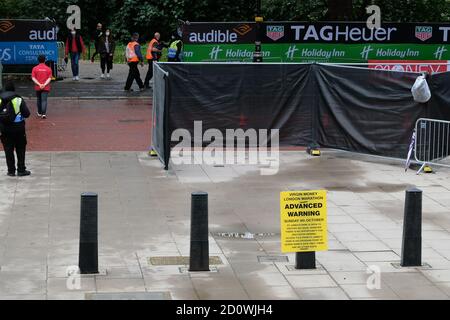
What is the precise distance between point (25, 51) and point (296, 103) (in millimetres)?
14389

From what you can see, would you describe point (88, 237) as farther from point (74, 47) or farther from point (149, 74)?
point (74, 47)

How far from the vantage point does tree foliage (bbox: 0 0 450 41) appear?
32.8 meters

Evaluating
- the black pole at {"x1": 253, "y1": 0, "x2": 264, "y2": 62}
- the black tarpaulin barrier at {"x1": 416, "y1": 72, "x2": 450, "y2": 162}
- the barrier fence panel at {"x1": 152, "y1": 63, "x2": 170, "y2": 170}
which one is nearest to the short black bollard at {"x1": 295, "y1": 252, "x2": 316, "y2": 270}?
the barrier fence panel at {"x1": 152, "y1": 63, "x2": 170, "y2": 170}

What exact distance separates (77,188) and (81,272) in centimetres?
482

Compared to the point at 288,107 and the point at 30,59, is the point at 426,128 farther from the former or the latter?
the point at 30,59

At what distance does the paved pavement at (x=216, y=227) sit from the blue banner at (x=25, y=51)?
12.1m

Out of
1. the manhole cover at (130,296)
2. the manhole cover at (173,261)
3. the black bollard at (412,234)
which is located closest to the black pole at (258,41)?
the manhole cover at (173,261)

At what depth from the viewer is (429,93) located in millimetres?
16062

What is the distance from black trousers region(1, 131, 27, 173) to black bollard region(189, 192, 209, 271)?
20.5ft

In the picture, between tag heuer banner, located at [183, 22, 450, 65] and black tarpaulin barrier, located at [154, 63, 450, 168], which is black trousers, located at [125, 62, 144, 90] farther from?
black tarpaulin barrier, located at [154, 63, 450, 168]

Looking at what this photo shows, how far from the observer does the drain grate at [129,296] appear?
8.91 metres

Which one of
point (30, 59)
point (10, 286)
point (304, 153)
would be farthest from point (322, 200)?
point (30, 59)

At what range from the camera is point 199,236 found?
10.0m

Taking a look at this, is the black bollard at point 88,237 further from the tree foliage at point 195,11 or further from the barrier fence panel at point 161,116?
the tree foliage at point 195,11
